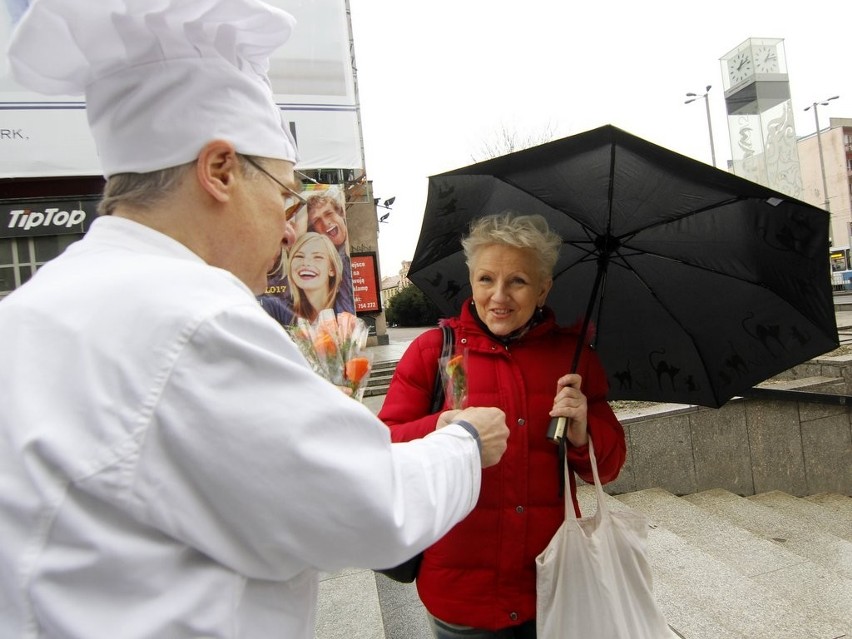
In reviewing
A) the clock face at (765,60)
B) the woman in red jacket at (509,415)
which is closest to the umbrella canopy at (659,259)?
the woman in red jacket at (509,415)

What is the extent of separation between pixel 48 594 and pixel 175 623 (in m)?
0.15

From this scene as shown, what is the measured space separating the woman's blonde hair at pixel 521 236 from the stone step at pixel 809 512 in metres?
4.37

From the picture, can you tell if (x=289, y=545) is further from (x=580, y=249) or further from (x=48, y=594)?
(x=580, y=249)

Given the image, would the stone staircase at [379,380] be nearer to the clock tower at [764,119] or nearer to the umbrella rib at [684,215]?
the umbrella rib at [684,215]

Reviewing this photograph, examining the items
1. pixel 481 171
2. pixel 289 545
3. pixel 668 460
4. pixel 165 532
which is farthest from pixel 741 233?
pixel 668 460

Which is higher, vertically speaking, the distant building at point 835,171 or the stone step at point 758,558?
the distant building at point 835,171

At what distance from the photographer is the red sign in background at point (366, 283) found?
20062 mm

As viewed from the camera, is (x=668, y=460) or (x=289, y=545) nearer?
(x=289, y=545)

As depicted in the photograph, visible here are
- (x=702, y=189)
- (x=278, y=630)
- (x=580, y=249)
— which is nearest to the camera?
(x=278, y=630)

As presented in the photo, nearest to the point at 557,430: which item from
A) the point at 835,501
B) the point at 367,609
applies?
the point at 367,609

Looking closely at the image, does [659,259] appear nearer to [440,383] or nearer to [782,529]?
[440,383]

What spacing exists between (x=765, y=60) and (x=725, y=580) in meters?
19.3

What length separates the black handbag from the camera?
1734 millimetres

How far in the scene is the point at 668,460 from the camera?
16.3ft
